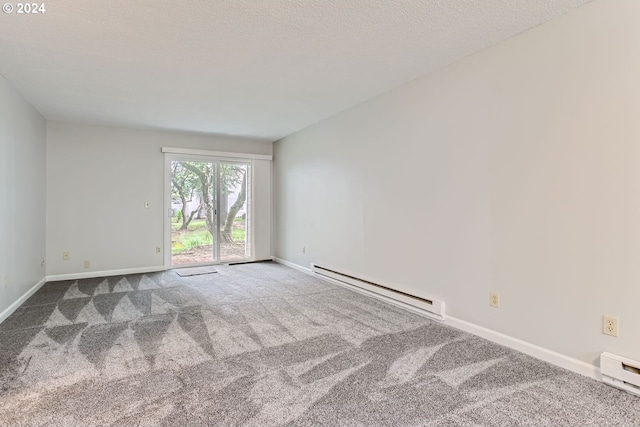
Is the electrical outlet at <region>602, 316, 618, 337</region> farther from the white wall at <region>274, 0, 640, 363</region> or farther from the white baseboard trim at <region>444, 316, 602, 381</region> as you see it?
the white baseboard trim at <region>444, 316, 602, 381</region>

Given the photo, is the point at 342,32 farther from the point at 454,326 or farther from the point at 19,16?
the point at 454,326

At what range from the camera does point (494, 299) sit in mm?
2660

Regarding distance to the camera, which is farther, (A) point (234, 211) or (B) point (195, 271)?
(A) point (234, 211)

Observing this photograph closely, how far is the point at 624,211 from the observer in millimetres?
1968

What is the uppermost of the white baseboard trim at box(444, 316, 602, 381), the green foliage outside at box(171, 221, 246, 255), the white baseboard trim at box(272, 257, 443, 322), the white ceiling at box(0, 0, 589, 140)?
the white ceiling at box(0, 0, 589, 140)

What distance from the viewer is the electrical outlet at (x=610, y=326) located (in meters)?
2.02

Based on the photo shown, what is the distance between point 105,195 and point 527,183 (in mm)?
5440

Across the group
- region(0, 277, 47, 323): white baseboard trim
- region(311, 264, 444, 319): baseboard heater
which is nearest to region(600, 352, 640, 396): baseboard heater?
region(311, 264, 444, 319): baseboard heater

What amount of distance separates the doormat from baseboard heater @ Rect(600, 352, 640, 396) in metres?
4.75

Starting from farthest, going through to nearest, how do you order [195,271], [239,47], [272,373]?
[195,271] → [239,47] → [272,373]

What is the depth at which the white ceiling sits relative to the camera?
2.13m

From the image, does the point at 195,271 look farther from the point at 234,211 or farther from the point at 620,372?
the point at 620,372

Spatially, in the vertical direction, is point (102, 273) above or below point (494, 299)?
below

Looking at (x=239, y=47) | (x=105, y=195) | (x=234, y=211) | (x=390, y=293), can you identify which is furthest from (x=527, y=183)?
(x=105, y=195)
